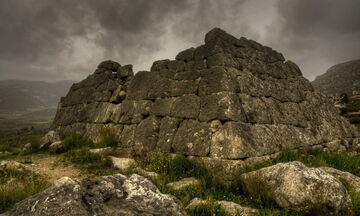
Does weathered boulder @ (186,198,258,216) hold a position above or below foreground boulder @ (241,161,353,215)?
below

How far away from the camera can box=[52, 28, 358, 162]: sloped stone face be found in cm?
797

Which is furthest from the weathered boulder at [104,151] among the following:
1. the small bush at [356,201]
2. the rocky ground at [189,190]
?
the small bush at [356,201]

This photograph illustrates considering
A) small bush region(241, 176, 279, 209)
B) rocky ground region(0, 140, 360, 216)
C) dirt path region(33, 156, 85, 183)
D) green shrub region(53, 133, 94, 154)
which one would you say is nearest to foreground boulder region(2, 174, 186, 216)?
rocky ground region(0, 140, 360, 216)

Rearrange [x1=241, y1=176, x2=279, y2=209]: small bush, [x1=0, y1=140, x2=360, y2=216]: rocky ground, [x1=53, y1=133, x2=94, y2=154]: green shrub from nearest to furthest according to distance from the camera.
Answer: [x1=0, y1=140, x2=360, y2=216]: rocky ground
[x1=241, y1=176, x2=279, y2=209]: small bush
[x1=53, y1=133, x2=94, y2=154]: green shrub

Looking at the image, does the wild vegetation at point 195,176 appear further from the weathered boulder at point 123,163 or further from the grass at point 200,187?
the weathered boulder at point 123,163

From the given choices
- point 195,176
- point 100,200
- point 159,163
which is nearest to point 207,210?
point 100,200

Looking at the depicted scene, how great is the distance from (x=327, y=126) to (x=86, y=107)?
15706 millimetres

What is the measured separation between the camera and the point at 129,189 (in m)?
3.42

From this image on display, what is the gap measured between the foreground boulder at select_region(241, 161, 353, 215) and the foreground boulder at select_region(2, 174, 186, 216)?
285 cm

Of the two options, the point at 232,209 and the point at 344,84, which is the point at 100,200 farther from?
the point at 344,84

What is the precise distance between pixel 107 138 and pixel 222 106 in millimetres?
6561

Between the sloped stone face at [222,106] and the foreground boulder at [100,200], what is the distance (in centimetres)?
425

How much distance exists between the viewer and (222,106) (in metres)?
8.11

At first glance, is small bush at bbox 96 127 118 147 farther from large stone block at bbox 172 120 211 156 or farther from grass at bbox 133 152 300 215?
large stone block at bbox 172 120 211 156
